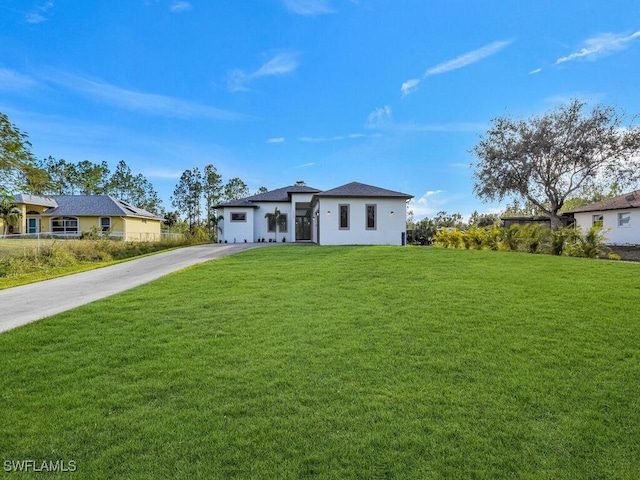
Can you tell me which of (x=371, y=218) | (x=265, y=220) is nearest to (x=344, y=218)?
(x=371, y=218)

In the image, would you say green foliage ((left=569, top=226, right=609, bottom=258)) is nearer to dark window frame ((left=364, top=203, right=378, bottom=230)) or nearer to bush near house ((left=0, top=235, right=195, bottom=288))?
dark window frame ((left=364, top=203, right=378, bottom=230))

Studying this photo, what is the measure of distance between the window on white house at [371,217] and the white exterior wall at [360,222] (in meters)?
0.19

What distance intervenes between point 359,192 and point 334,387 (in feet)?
57.9

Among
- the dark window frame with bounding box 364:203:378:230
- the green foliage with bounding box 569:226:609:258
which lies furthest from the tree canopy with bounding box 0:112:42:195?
the green foliage with bounding box 569:226:609:258

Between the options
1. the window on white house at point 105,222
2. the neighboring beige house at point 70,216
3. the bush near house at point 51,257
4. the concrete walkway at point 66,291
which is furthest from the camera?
the window on white house at point 105,222

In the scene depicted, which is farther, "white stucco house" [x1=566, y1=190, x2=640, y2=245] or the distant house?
the distant house

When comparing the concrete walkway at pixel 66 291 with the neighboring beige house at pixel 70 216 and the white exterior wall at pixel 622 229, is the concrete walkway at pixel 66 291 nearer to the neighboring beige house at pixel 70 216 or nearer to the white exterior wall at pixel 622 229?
the neighboring beige house at pixel 70 216


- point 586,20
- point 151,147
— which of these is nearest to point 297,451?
point 586,20

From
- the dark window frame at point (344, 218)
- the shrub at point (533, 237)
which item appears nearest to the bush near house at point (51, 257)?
the dark window frame at point (344, 218)

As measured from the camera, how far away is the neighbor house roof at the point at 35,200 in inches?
1148

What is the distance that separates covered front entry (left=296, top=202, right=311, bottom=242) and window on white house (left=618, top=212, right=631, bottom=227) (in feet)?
74.4

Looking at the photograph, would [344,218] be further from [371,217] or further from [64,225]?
[64,225]

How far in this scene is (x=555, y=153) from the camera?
982 inches

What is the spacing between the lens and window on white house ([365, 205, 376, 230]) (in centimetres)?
2064
